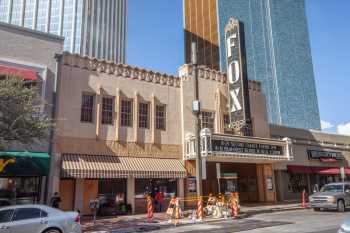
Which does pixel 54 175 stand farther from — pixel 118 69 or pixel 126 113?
pixel 118 69

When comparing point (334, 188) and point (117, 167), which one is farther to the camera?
point (334, 188)

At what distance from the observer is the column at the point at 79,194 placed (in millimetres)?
19141

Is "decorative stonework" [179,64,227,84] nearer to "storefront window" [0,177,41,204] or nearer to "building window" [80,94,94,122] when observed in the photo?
"building window" [80,94,94,122]

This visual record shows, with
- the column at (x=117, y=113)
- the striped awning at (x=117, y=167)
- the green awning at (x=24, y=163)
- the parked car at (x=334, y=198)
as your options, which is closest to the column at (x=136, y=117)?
the column at (x=117, y=113)

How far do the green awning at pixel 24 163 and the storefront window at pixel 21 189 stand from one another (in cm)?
110

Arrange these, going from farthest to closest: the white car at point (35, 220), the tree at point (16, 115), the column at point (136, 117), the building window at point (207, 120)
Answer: the building window at point (207, 120)
the column at point (136, 117)
the tree at point (16, 115)
the white car at point (35, 220)

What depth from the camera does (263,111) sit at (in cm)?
2842

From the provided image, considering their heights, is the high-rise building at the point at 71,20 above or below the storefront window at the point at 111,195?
above

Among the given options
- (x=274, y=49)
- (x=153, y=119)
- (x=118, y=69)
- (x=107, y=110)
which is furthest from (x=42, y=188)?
(x=274, y=49)

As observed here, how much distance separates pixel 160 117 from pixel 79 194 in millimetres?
7463

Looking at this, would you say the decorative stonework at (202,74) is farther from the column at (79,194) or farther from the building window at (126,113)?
the column at (79,194)

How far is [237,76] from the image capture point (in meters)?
25.4

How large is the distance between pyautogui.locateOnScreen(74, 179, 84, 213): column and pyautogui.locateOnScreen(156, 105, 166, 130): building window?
6411 mm

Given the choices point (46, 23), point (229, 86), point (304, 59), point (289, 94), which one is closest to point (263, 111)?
point (229, 86)
